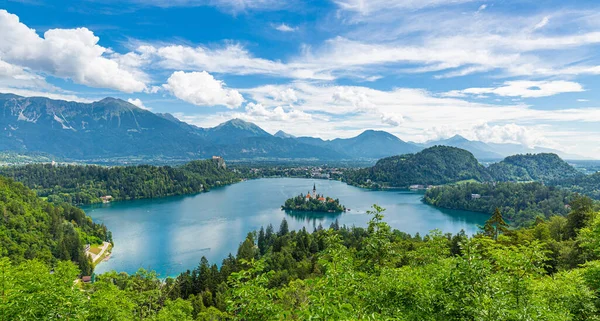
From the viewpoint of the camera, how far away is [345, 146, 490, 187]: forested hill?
133m

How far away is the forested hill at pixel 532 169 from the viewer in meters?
137

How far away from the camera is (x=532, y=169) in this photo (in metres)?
143

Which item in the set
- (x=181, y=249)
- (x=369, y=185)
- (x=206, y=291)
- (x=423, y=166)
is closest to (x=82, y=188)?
(x=181, y=249)

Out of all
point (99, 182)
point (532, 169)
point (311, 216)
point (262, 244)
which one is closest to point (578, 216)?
point (262, 244)

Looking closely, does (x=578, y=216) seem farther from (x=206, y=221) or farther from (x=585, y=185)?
(x=585, y=185)

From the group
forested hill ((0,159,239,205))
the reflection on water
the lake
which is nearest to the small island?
the reflection on water

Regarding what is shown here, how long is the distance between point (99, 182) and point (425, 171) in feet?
408

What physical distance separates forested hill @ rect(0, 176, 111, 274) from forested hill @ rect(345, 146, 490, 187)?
101m

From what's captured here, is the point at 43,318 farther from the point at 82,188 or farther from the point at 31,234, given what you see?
the point at 82,188

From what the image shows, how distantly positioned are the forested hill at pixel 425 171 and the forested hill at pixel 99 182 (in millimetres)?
70839

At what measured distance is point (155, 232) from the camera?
170 ft

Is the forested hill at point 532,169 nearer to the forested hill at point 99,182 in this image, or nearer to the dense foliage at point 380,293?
the forested hill at point 99,182

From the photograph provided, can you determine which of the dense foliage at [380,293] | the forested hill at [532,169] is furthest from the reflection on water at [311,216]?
the forested hill at [532,169]

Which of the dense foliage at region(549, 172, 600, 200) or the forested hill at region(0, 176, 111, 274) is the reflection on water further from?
the dense foliage at region(549, 172, 600, 200)
